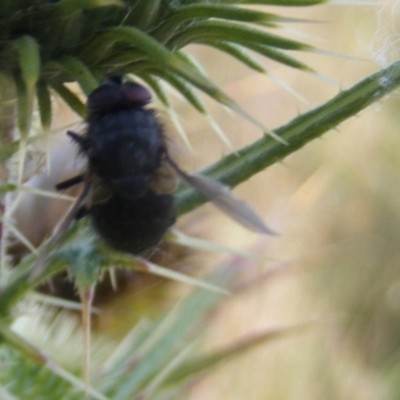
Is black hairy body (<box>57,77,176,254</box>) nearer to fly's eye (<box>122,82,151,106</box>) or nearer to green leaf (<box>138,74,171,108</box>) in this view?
fly's eye (<box>122,82,151,106</box>)

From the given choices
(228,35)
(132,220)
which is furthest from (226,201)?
(228,35)

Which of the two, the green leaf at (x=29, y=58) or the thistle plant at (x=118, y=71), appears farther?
the thistle plant at (x=118, y=71)

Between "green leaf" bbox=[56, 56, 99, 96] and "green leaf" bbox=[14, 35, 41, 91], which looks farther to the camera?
"green leaf" bbox=[56, 56, 99, 96]

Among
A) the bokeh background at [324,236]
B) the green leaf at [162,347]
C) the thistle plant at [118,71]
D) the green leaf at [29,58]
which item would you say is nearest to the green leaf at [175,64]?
the thistle plant at [118,71]

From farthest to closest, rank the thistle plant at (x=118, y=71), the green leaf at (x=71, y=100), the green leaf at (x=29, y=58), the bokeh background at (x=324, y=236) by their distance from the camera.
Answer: the bokeh background at (x=324, y=236)
the green leaf at (x=71, y=100)
the thistle plant at (x=118, y=71)
the green leaf at (x=29, y=58)

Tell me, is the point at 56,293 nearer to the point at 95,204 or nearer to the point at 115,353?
the point at 115,353

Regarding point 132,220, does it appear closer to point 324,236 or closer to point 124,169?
point 124,169

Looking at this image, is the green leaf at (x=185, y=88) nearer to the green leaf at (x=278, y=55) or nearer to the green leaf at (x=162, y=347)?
the green leaf at (x=278, y=55)

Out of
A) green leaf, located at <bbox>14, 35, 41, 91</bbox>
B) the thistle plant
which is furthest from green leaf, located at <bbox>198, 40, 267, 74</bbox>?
green leaf, located at <bbox>14, 35, 41, 91</bbox>
